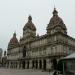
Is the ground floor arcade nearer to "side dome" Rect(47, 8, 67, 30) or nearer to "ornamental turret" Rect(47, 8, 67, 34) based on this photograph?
"ornamental turret" Rect(47, 8, 67, 34)

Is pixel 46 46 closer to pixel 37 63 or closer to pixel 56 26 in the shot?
pixel 56 26

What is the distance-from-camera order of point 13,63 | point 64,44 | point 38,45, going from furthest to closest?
point 13,63
point 38,45
point 64,44

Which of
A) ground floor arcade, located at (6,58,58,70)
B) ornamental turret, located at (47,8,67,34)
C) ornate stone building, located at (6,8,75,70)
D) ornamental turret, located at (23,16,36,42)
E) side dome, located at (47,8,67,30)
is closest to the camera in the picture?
ornate stone building, located at (6,8,75,70)

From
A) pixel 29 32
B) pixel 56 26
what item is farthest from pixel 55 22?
pixel 29 32

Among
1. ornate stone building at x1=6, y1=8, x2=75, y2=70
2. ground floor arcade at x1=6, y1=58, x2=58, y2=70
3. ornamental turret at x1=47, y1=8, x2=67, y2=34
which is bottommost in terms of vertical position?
ground floor arcade at x1=6, y1=58, x2=58, y2=70

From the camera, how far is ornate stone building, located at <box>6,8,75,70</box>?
43.5 metres

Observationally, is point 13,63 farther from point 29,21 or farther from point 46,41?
point 46,41

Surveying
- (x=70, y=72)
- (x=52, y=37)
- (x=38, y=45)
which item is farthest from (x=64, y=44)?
(x=70, y=72)

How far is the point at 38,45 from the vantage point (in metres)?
52.7

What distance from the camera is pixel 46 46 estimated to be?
47812 millimetres

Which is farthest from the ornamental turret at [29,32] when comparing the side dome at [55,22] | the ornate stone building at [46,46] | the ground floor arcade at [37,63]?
the side dome at [55,22]

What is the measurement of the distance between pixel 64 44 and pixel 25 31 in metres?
23.3

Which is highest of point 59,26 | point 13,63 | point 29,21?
point 29,21

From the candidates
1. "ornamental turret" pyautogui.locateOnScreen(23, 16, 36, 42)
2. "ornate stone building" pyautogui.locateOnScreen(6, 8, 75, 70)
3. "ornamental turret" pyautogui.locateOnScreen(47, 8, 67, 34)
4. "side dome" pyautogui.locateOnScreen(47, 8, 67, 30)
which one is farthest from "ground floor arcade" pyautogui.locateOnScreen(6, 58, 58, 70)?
"side dome" pyautogui.locateOnScreen(47, 8, 67, 30)
